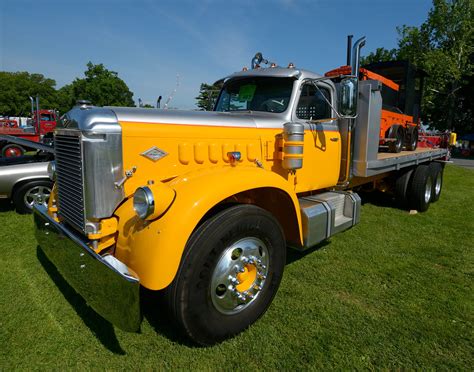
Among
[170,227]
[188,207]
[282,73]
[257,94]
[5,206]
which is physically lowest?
[5,206]

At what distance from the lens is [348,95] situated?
3514mm

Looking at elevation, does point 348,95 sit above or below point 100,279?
above

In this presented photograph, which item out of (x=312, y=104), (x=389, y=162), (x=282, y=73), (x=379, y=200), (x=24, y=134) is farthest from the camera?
(x=24, y=134)

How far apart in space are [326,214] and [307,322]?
3.88 feet

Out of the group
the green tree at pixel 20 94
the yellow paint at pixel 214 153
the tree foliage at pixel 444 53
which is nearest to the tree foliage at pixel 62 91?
the green tree at pixel 20 94

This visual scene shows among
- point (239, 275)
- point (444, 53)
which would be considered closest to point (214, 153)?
point (239, 275)

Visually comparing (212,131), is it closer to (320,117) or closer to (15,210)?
(320,117)

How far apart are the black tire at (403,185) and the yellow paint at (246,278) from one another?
476 cm

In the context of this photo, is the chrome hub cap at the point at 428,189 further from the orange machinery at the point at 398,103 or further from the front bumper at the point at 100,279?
the front bumper at the point at 100,279

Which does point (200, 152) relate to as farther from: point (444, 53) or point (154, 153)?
point (444, 53)

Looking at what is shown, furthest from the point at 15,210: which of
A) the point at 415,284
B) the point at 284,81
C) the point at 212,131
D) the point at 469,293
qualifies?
the point at 469,293

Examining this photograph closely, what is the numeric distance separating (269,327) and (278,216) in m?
1.07

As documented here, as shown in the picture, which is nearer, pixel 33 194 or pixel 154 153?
pixel 154 153

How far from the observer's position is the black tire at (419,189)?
6242mm
